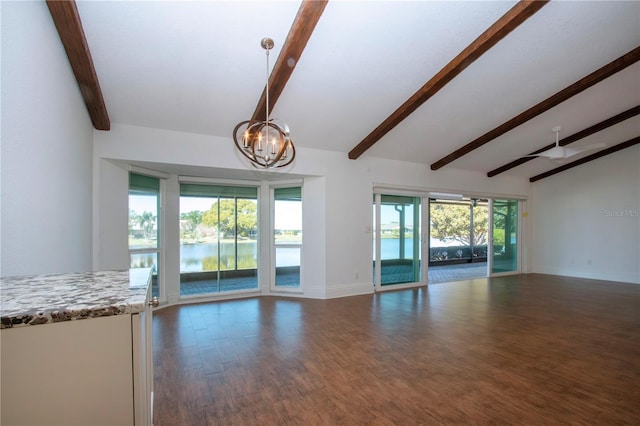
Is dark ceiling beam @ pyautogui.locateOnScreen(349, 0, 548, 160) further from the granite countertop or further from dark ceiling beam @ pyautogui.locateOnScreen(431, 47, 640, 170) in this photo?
the granite countertop

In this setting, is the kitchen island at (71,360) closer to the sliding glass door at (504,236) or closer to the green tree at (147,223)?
the green tree at (147,223)

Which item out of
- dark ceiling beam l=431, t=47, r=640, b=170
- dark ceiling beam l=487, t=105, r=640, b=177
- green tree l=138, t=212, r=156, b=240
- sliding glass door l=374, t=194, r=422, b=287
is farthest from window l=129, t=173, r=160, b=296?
dark ceiling beam l=487, t=105, r=640, b=177

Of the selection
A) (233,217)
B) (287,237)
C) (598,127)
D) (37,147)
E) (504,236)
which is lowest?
(504,236)

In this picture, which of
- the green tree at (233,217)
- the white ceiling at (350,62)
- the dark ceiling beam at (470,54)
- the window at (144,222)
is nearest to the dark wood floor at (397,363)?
the window at (144,222)

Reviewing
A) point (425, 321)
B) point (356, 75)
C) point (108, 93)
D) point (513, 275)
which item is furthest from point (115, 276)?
point (513, 275)

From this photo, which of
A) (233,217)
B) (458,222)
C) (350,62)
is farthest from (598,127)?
(233,217)

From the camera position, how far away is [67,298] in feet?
3.29

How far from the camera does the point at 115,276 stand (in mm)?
1449

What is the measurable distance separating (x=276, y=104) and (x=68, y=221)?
2.67 m

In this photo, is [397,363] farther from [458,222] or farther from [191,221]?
[458,222]

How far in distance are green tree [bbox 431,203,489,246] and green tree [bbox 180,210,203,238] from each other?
30.3ft

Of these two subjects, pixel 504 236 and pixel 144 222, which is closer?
pixel 144 222

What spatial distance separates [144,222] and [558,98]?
6693 millimetres

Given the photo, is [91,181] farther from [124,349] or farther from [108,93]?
[124,349]
